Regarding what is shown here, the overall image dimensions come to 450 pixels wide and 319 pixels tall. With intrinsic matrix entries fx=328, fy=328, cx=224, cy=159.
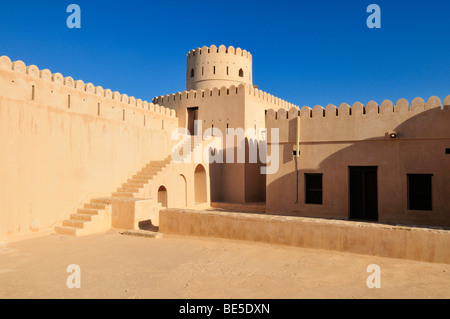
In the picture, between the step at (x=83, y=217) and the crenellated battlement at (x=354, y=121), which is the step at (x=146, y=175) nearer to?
the step at (x=83, y=217)

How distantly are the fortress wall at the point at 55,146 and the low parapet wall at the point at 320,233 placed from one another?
3.67m

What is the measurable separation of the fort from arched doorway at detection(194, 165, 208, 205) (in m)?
0.60

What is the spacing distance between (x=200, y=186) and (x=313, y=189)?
232 inches

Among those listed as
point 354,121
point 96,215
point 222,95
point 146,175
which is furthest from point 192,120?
point 96,215

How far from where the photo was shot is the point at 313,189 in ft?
40.0

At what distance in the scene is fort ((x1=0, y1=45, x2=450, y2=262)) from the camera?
848 cm

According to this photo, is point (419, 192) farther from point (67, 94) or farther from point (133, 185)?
point (67, 94)

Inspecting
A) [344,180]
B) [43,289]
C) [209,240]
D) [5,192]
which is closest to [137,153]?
[5,192]

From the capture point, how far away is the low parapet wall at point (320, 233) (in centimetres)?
610

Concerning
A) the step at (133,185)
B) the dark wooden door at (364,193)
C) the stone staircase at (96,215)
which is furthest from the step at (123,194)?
the dark wooden door at (364,193)
